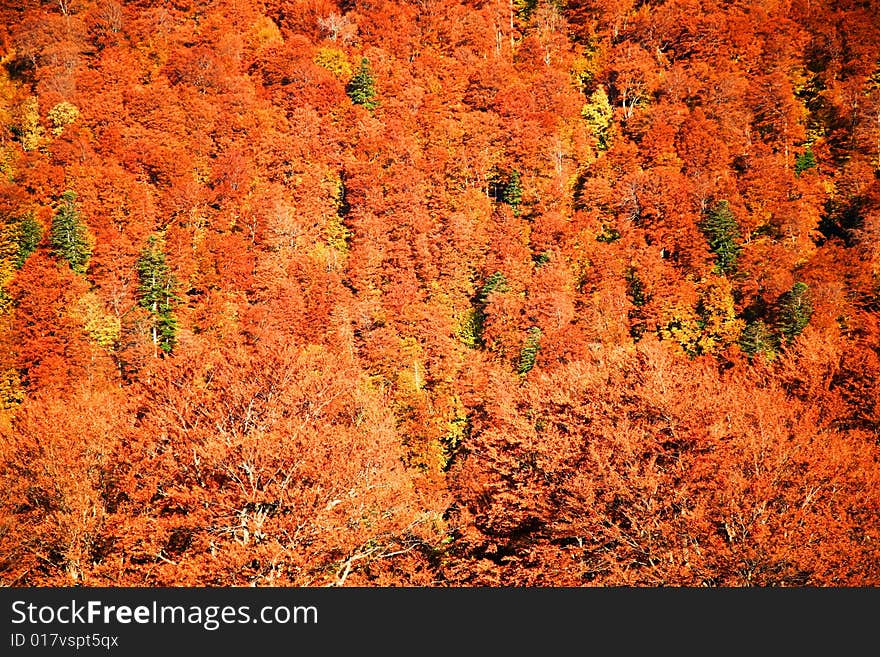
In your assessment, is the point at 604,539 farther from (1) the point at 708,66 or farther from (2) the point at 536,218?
(1) the point at 708,66

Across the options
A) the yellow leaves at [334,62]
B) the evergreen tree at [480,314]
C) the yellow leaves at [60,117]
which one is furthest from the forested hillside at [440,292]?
the yellow leaves at [334,62]

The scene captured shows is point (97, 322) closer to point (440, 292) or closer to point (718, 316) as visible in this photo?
point (440, 292)

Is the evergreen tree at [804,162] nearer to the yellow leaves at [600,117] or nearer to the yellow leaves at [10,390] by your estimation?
the yellow leaves at [600,117]

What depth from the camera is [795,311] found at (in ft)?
211

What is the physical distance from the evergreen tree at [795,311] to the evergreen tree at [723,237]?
36.7 feet

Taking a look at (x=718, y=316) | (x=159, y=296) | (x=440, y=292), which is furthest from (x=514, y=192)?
(x=159, y=296)

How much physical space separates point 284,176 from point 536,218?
1308 inches

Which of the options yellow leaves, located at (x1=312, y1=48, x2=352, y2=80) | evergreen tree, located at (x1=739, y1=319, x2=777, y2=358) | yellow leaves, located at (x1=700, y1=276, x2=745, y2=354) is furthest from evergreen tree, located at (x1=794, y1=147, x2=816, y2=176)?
yellow leaves, located at (x1=312, y1=48, x2=352, y2=80)

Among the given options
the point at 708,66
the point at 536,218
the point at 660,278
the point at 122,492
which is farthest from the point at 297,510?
the point at 708,66

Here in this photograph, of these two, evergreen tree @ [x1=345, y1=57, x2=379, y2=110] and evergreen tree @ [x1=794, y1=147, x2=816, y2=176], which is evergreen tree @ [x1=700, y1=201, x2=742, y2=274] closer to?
evergreen tree @ [x1=794, y1=147, x2=816, y2=176]

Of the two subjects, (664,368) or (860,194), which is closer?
(664,368)

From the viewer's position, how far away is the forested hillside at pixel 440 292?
76.3 ft

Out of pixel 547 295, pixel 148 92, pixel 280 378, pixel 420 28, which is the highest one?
pixel 420 28

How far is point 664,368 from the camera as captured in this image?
3088 cm
